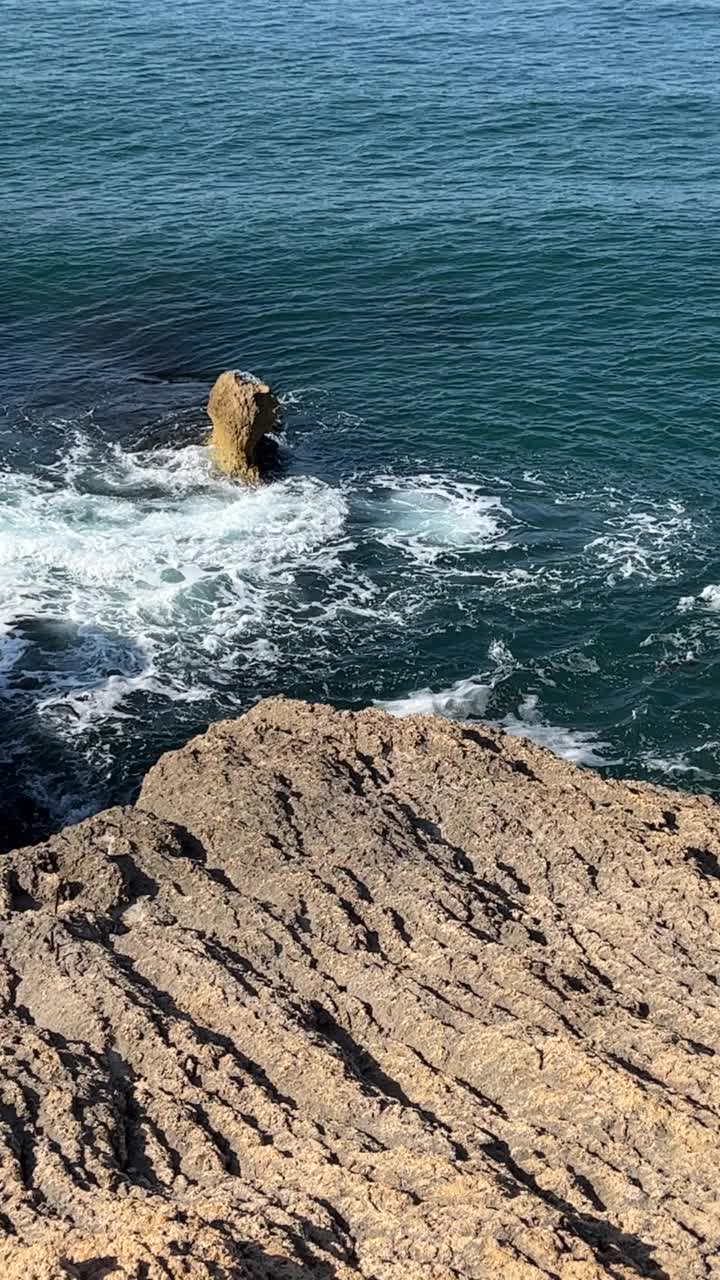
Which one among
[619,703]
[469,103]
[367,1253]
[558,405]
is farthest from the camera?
[469,103]

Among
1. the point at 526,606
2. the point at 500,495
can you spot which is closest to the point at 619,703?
the point at 526,606

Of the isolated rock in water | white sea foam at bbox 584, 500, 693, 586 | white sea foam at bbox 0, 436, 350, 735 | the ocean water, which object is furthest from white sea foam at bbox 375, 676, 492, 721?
the isolated rock in water

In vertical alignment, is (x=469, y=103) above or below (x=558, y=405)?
above

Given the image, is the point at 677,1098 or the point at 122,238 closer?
the point at 677,1098

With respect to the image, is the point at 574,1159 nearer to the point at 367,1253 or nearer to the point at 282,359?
the point at 367,1253

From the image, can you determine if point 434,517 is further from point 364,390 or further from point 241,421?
point 364,390

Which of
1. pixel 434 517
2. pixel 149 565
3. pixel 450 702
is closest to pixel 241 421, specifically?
pixel 149 565

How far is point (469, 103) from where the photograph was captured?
87.0 metres

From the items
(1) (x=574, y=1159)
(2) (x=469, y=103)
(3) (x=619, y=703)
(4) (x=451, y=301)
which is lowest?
(3) (x=619, y=703)

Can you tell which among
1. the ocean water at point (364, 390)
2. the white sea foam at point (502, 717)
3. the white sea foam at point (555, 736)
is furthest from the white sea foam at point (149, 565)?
the white sea foam at point (555, 736)

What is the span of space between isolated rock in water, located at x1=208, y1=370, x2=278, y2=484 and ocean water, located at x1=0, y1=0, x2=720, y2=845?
0.97m

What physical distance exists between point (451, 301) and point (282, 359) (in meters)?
9.26

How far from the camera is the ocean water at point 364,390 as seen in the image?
43719 millimetres

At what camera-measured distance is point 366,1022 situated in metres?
23.7
